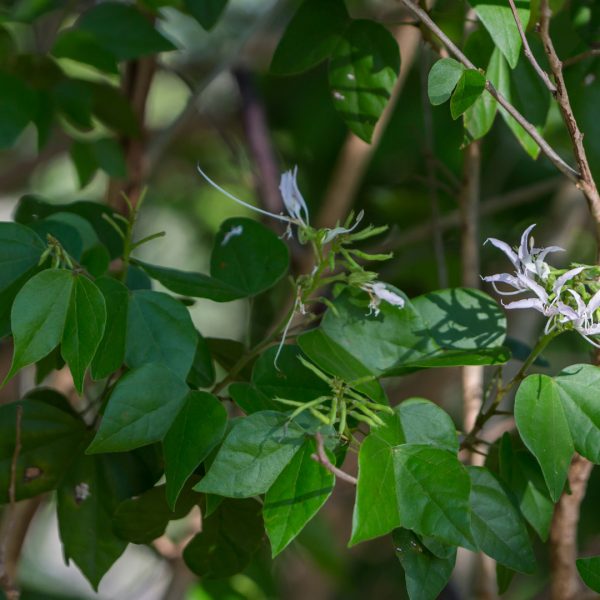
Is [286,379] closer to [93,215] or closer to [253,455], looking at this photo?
[253,455]

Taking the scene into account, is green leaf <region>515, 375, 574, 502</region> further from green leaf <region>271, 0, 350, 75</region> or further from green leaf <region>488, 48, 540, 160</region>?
green leaf <region>271, 0, 350, 75</region>

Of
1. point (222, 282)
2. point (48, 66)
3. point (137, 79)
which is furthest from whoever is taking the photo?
point (137, 79)

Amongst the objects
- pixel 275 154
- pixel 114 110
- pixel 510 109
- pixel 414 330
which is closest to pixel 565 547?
pixel 414 330

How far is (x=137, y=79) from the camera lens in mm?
1065

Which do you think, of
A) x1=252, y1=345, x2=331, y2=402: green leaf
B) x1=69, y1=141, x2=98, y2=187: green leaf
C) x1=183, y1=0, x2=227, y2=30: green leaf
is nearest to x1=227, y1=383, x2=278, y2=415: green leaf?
x1=252, y1=345, x2=331, y2=402: green leaf

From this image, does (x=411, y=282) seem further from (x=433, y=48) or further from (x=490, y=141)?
(x=433, y=48)

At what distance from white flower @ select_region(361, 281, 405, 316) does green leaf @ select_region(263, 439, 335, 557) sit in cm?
10

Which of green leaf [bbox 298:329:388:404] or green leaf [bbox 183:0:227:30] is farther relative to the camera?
green leaf [bbox 183:0:227:30]

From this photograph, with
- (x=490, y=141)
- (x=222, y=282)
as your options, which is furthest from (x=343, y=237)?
(x=490, y=141)

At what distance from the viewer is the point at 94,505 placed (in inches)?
24.4

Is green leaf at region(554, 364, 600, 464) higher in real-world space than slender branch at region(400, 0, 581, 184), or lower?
lower

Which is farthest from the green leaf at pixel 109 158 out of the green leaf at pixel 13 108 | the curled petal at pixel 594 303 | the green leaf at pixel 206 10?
the curled petal at pixel 594 303

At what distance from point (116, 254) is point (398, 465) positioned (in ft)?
1.04

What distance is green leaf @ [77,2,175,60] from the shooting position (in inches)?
31.6
